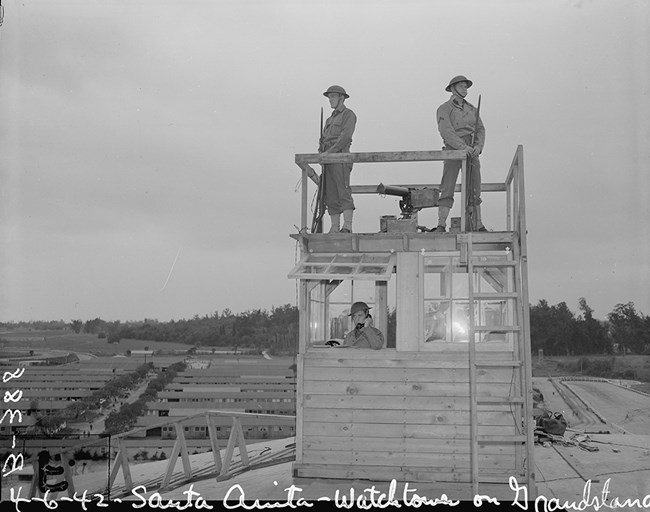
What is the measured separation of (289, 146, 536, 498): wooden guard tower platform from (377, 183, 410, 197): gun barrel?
1.21m

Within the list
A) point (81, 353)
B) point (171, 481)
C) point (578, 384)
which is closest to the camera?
point (171, 481)

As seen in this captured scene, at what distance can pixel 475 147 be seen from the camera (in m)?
10.7

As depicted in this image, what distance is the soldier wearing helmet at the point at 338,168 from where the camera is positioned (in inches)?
434

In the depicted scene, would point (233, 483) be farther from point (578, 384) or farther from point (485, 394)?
point (578, 384)

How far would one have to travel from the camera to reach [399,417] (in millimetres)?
9859

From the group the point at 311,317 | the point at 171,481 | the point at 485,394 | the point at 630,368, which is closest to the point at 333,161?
the point at 311,317

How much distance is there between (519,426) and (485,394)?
62 centimetres

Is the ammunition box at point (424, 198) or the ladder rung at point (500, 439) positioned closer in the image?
the ladder rung at point (500, 439)

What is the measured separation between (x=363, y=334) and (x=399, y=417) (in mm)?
1305

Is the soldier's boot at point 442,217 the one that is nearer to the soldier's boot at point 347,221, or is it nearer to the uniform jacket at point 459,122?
the uniform jacket at point 459,122

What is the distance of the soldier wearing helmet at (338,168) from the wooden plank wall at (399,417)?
7.59 feet

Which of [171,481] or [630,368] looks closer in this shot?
[171,481]

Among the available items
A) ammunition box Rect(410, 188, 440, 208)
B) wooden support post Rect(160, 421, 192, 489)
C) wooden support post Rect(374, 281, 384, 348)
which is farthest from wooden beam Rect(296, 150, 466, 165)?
wooden support post Rect(160, 421, 192, 489)

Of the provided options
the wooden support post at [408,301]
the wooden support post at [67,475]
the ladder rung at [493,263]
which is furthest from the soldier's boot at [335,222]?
the wooden support post at [67,475]
